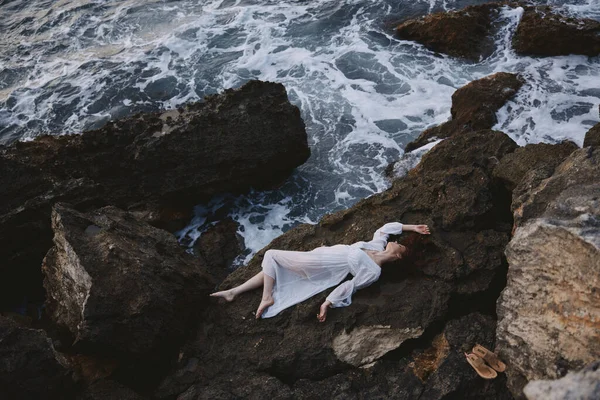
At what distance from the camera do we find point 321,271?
685 centimetres

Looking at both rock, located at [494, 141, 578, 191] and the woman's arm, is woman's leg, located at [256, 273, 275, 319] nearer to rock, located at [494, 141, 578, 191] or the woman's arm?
the woman's arm

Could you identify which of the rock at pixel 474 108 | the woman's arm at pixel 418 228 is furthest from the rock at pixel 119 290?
the rock at pixel 474 108

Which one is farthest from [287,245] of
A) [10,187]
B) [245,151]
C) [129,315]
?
[10,187]

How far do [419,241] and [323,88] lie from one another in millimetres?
8397

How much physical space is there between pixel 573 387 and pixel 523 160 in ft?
14.8

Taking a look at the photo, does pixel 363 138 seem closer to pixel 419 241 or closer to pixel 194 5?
pixel 419 241

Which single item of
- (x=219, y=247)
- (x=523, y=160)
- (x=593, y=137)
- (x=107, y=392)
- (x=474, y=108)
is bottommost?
(x=219, y=247)

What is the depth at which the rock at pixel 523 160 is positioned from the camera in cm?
727

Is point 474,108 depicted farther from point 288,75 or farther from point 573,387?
point 573,387

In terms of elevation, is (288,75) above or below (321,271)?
below

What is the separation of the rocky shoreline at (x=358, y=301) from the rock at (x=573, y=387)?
0.02 meters

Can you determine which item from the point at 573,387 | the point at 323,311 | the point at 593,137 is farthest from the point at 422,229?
the point at 573,387

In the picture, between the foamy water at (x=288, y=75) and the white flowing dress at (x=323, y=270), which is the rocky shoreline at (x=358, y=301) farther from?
the foamy water at (x=288, y=75)

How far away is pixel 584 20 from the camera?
13.4 metres
